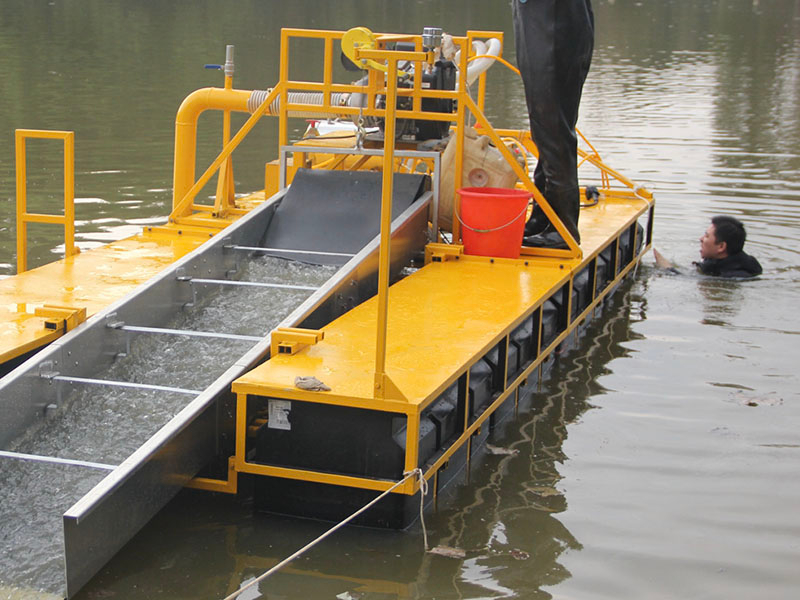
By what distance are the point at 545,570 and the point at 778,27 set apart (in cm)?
4115

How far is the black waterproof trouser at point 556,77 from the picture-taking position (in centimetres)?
717

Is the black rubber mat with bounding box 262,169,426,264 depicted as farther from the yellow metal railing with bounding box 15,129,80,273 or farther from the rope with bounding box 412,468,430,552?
the rope with bounding box 412,468,430,552

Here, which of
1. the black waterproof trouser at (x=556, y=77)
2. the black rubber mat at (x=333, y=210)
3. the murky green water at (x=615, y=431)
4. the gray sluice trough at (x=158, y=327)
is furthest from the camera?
the black waterproof trouser at (x=556, y=77)

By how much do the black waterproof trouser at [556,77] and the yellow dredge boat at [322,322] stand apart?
1.02ft

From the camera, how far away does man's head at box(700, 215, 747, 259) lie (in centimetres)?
934

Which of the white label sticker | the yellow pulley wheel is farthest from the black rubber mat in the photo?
the white label sticker

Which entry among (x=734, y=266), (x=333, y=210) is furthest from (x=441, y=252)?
(x=734, y=266)

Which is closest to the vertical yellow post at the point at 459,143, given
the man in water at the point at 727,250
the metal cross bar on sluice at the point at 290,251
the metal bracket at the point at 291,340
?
the metal cross bar on sluice at the point at 290,251

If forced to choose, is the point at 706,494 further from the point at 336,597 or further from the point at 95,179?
the point at 95,179

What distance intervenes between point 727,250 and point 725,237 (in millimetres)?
123

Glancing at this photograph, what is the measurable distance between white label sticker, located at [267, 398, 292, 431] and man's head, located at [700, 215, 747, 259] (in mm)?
5759

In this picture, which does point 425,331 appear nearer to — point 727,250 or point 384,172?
point 384,172

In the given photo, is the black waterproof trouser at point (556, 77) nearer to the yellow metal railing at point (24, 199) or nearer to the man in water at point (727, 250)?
the man in water at point (727, 250)

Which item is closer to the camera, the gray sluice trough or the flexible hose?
the gray sluice trough
